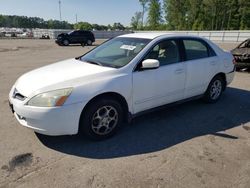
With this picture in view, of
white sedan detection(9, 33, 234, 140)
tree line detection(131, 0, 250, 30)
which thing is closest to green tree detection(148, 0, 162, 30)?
tree line detection(131, 0, 250, 30)

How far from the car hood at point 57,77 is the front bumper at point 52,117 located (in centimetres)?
25

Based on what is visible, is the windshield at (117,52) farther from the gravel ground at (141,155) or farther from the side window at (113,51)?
Answer: the gravel ground at (141,155)

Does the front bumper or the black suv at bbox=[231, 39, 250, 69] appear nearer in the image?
the front bumper

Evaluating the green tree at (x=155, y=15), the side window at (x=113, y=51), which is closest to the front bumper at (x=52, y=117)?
the side window at (x=113, y=51)

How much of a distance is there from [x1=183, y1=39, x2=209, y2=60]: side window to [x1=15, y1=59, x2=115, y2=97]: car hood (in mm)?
→ 1819

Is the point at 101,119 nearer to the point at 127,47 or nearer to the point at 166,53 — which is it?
the point at 127,47

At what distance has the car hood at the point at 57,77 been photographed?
3469mm

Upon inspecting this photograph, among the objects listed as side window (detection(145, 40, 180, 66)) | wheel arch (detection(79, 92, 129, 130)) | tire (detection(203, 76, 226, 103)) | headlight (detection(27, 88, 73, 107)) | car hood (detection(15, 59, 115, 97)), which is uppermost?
side window (detection(145, 40, 180, 66))

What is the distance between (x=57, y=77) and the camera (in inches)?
146

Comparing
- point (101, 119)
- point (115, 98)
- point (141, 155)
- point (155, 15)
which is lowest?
point (141, 155)

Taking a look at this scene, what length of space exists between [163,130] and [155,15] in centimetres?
7030

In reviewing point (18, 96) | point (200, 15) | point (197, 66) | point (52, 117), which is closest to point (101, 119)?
point (52, 117)

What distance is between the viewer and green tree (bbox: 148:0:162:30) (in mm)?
69831

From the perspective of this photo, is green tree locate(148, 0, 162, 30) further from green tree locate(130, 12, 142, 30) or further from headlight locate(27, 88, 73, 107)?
headlight locate(27, 88, 73, 107)
